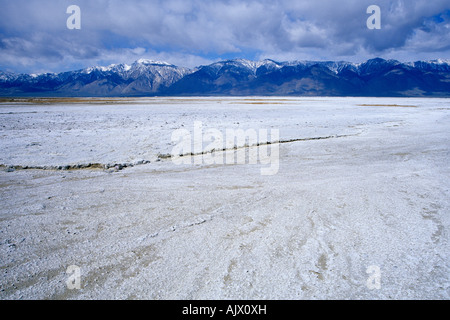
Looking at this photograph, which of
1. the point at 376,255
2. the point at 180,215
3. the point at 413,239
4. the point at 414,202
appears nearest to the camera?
the point at 376,255

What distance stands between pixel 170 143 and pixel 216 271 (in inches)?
351

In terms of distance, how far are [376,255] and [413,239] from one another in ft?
3.10

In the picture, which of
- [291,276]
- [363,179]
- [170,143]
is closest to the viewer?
[291,276]

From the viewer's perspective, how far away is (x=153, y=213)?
16.8ft

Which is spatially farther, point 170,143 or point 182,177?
point 170,143

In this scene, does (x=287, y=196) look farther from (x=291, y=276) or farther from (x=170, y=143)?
(x=170, y=143)

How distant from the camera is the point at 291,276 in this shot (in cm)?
334

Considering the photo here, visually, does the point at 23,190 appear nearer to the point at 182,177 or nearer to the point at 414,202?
the point at 182,177

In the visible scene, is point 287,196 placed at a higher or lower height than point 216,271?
higher

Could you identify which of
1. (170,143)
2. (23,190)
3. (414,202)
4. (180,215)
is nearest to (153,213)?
(180,215)
